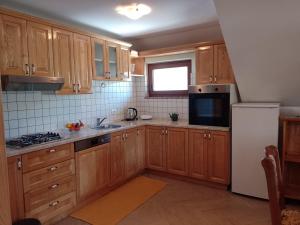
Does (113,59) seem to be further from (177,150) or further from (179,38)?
(177,150)

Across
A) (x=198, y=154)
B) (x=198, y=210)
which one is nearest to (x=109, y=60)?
(x=198, y=154)

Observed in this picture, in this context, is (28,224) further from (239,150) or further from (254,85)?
(254,85)

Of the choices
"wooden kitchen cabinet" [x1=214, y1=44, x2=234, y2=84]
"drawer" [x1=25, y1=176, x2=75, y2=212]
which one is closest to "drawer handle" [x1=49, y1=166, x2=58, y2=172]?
"drawer" [x1=25, y1=176, x2=75, y2=212]

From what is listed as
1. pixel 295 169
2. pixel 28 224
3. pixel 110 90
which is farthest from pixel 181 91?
pixel 28 224

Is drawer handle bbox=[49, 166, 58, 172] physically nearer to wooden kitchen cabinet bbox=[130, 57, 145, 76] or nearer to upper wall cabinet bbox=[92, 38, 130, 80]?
upper wall cabinet bbox=[92, 38, 130, 80]

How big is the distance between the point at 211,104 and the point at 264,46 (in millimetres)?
1022

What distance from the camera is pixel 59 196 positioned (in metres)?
2.39

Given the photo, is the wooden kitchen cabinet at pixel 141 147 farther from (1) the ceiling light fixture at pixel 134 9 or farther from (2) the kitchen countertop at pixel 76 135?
(1) the ceiling light fixture at pixel 134 9

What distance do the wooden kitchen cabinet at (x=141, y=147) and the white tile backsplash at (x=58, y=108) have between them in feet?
2.01

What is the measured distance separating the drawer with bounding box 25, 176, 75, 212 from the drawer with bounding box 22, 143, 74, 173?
23 cm

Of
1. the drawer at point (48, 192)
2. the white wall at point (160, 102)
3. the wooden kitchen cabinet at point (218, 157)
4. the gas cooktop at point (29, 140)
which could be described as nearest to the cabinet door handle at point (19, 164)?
the gas cooktop at point (29, 140)

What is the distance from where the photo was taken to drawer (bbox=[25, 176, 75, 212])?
211cm

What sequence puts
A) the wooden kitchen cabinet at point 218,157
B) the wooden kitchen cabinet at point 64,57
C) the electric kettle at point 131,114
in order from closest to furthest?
1. the wooden kitchen cabinet at point 64,57
2. the wooden kitchen cabinet at point 218,157
3. the electric kettle at point 131,114

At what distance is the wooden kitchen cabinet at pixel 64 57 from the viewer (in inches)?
102
